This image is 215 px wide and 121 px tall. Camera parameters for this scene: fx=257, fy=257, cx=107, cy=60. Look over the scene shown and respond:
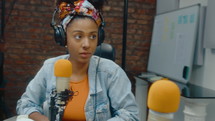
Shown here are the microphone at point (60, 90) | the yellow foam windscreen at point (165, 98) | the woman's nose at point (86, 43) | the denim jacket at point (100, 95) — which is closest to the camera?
the yellow foam windscreen at point (165, 98)

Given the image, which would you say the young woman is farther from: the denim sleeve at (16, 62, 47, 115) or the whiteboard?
the whiteboard

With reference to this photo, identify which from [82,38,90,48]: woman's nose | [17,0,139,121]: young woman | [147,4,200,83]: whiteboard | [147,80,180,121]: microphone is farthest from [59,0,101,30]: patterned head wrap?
[147,4,200,83]: whiteboard

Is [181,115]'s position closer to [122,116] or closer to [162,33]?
[162,33]

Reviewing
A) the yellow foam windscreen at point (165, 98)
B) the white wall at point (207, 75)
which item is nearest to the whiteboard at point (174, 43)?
the white wall at point (207, 75)

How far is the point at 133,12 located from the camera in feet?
10.5

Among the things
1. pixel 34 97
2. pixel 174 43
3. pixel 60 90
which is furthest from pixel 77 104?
pixel 174 43

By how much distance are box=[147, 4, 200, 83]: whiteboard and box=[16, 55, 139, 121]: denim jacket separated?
1.25 metres

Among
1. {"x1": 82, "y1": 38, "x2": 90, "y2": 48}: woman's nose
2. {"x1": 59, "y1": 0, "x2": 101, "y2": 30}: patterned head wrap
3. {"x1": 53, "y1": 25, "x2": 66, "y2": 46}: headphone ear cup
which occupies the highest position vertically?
{"x1": 59, "y1": 0, "x2": 101, "y2": 30}: patterned head wrap

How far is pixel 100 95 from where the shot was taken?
1130 mm

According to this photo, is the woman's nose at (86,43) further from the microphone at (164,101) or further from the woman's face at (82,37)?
the microphone at (164,101)

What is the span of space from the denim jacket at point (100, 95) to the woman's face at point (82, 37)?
0.16 meters

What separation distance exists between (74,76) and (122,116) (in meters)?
0.28

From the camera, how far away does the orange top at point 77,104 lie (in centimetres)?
108

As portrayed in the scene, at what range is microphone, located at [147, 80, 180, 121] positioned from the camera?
Result: 1.08ft
